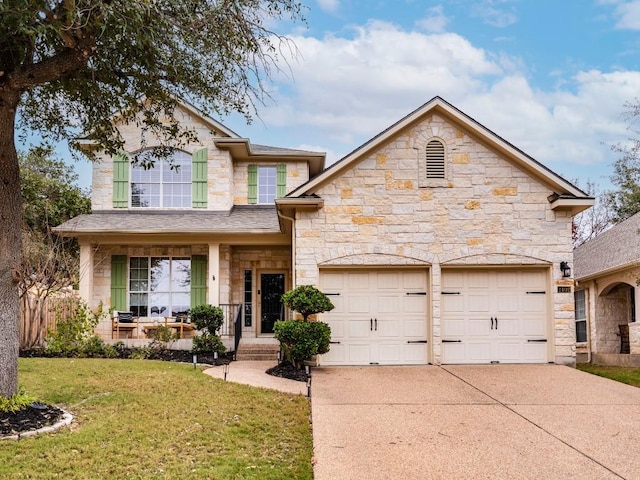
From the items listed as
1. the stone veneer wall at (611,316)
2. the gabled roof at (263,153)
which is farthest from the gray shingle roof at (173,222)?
the stone veneer wall at (611,316)

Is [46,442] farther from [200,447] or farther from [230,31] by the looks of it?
[230,31]

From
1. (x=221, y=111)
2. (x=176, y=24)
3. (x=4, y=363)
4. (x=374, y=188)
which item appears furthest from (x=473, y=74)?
(x=4, y=363)

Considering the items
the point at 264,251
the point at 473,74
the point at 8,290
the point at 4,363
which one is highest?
the point at 473,74

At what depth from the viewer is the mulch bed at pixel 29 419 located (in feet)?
21.8

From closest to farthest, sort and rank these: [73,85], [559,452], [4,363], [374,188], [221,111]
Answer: [559,452] < [4,363] < [73,85] < [221,111] < [374,188]

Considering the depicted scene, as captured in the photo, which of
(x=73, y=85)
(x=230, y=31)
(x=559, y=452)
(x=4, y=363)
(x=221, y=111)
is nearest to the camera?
(x=559, y=452)

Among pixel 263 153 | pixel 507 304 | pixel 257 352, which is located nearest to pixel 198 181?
pixel 263 153

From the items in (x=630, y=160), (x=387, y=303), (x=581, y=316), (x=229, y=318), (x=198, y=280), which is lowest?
(x=581, y=316)

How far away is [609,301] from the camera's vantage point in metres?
17.4

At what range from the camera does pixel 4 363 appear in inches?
286

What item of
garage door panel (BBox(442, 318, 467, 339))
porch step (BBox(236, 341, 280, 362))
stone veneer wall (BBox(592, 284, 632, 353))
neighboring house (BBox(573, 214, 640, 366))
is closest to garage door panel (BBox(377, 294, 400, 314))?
garage door panel (BBox(442, 318, 467, 339))

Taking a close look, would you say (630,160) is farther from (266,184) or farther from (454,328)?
Result: (266,184)

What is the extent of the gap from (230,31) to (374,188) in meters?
5.51

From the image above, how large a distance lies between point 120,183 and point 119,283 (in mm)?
3165
